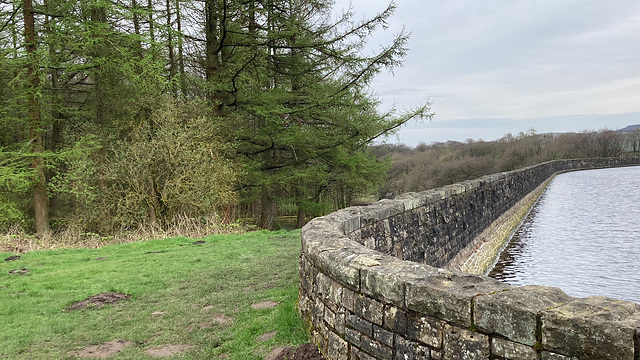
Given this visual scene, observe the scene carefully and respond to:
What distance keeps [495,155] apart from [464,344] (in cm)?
7342

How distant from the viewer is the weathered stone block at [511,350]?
2093 millimetres

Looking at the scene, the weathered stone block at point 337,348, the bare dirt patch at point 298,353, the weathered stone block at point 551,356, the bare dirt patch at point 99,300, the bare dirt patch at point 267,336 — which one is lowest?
the bare dirt patch at point 99,300

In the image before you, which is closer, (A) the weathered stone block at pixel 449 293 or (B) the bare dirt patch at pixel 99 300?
(A) the weathered stone block at pixel 449 293

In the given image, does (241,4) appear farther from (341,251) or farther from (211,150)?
(341,251)

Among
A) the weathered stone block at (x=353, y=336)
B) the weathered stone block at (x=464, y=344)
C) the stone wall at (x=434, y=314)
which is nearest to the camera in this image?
the stone wall at (x=434, y=314)

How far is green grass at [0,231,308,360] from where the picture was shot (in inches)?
169

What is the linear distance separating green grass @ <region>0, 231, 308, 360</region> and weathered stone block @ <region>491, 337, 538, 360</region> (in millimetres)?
2146

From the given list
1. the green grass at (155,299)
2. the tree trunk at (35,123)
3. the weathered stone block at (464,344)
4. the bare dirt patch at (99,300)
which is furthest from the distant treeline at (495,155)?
the weathered stone block at (464,344)

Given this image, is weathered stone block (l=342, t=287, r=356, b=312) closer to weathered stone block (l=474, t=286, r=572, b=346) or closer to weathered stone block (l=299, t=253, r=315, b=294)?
weathered stone block (l=299, t=253, r=315, b=294)

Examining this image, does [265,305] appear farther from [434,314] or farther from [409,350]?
[434,314]

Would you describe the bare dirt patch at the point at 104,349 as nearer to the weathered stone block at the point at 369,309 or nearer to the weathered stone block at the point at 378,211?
the weathered stone block at the point at 369,309

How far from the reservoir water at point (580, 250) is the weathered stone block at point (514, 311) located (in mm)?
8326

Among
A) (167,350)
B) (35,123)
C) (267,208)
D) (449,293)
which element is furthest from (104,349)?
(267,208)

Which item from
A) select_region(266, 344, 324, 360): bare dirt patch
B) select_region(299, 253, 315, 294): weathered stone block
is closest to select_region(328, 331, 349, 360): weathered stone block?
select_region(266, 344, 324, 360): bare dirt patch
